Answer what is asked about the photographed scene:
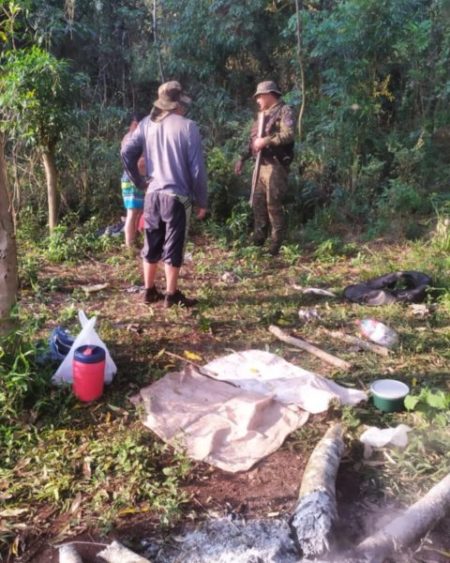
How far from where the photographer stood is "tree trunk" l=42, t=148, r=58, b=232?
6.32m

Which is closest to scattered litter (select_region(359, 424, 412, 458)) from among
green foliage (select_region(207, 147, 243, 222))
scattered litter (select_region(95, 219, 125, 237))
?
scattered litter (select_region(95, 219, 125, 237))

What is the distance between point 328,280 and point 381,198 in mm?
2195

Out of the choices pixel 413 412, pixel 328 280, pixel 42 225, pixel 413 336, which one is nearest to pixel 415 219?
pixel 328 280

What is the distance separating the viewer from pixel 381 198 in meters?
7.39

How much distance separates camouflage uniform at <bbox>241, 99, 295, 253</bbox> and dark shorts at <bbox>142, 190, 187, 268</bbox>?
6.21 feet

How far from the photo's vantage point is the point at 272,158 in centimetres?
619

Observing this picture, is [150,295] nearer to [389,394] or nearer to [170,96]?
[170,96]

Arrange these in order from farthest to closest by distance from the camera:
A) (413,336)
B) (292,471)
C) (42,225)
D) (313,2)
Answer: (313,2)
(42,225)
(413,336)
(292,471)

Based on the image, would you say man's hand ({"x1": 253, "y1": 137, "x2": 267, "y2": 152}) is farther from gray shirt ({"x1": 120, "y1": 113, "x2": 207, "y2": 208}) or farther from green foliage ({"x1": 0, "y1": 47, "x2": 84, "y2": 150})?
green foliage ({"x1": 0, "y1": 47, "x2": 84, "y2": 150})

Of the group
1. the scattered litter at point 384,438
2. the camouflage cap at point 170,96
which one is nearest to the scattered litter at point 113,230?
the camouflage cap at point 170,96

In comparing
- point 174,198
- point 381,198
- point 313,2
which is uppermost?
point 313,2

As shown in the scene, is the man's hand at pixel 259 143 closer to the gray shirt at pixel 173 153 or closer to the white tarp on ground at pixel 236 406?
the gray shirt at pixel 173 153

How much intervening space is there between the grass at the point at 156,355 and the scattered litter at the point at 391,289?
15 cm

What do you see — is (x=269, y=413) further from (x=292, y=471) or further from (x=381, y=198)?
(x=381, y=198)
